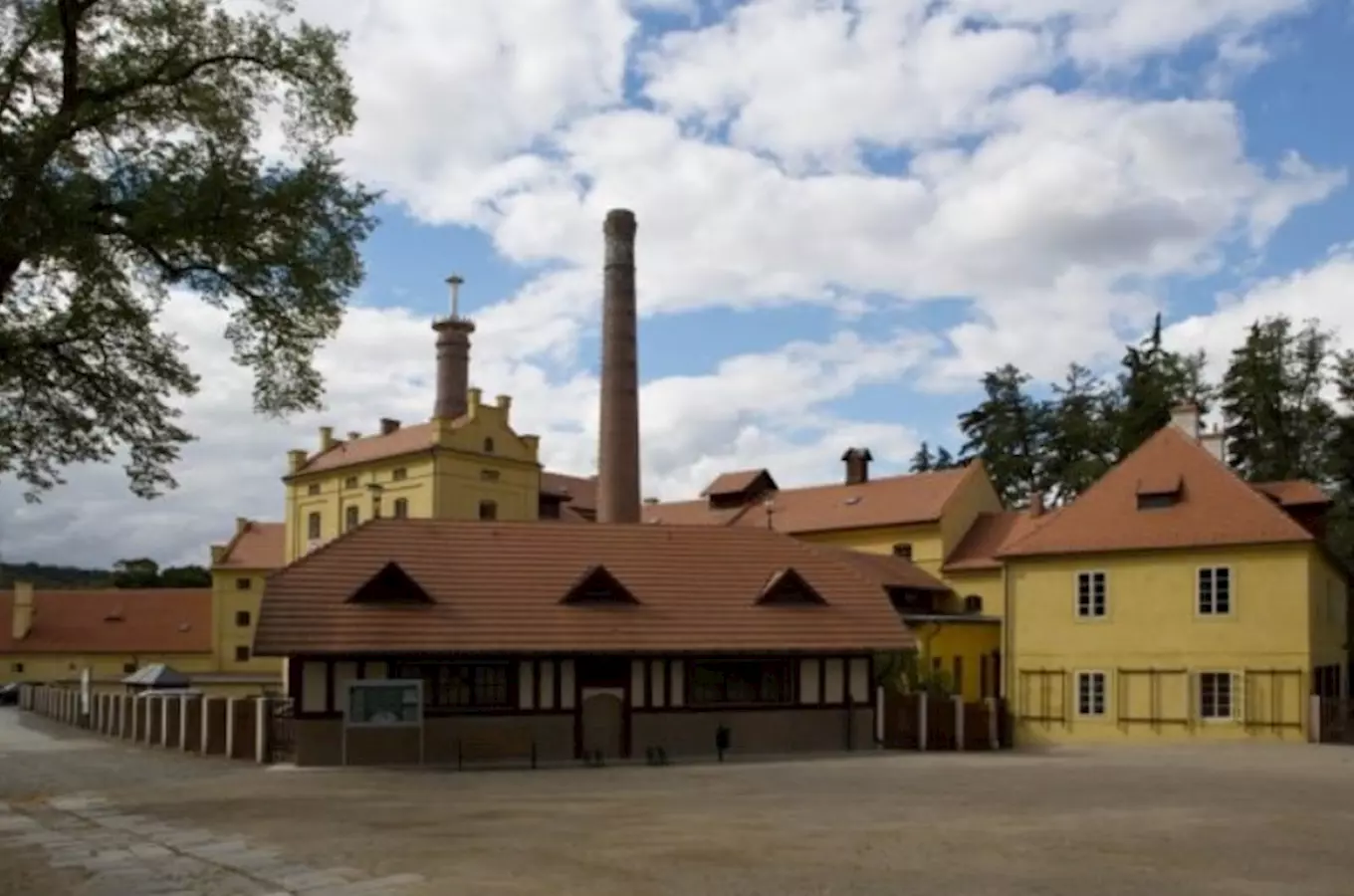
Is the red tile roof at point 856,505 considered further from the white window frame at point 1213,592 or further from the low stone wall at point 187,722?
the low stone wall at point 187,722

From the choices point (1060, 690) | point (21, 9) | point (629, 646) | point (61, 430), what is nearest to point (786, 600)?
point (629, 646)

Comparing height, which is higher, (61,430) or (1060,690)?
(61,430)

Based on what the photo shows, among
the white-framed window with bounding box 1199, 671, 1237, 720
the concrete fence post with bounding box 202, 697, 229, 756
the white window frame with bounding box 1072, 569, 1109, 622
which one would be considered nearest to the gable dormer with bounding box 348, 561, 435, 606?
the concrete fence post with bounding box 202, 697, 229, 756

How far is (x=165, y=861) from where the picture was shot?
48.8 ft

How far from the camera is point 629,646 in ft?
104

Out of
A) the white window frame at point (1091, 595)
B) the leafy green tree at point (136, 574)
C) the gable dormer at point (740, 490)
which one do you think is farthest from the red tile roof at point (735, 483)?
the leafy green tree at point (136, 574)

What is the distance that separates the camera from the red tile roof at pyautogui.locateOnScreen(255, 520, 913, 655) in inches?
1187

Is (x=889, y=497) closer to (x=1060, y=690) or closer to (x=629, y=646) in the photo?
(x=1060, y=690)

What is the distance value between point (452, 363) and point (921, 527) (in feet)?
74.5

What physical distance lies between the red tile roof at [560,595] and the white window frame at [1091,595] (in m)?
8.23

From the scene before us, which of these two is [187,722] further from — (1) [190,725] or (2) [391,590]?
(2) [391,590]

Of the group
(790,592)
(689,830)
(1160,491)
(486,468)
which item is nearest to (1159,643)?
(1160,491)

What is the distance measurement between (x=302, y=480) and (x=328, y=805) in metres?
51.3

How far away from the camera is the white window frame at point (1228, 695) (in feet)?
123
